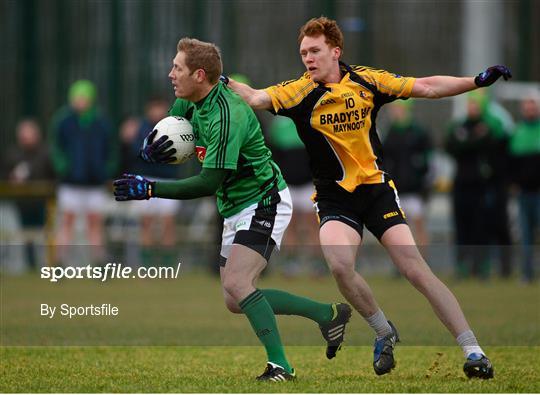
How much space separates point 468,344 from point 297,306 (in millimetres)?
1042

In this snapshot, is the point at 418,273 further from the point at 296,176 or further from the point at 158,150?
the point at 296,176

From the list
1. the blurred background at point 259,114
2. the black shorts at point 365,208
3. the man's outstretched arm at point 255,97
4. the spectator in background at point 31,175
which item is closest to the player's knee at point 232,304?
the black shorts at point 365,208

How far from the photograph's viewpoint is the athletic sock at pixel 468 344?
6.97 m

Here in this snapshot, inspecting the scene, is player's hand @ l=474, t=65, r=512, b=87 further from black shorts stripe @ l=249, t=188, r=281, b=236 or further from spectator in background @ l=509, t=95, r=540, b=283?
spectator in background @ l=509, t=95, r=540, b=283

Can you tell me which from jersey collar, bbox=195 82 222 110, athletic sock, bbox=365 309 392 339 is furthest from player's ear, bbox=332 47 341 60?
athletic sock, bbox=365 309 392 339

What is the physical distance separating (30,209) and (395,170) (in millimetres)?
4980

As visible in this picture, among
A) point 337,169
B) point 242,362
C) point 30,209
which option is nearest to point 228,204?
point 337,169

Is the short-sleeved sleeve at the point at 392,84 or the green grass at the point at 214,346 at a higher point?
the short-sleeved sleeve at the point at 392,84

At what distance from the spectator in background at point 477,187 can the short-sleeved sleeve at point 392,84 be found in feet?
25.1

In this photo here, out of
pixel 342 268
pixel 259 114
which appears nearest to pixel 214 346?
pixel 342 268

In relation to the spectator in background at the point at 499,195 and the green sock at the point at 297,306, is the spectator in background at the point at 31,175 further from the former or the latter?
the green sock at the point at 297,306

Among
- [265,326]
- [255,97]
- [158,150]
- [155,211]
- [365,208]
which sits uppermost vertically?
[255,97]

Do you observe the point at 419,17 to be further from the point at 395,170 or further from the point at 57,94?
the point at 57,94

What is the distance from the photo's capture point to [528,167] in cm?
1494
